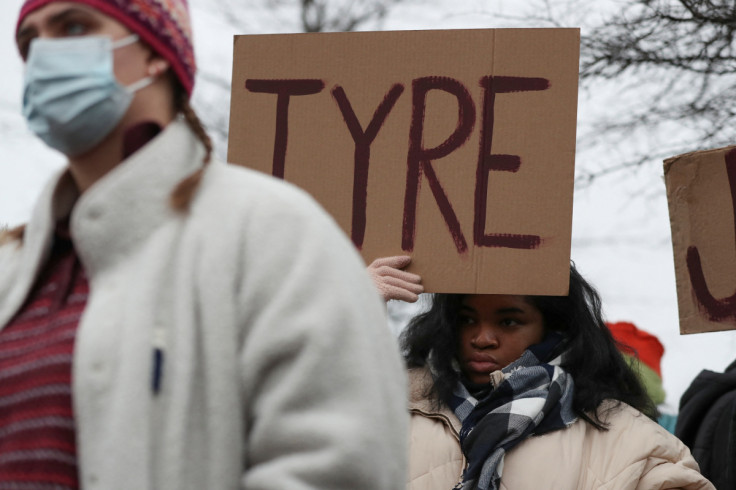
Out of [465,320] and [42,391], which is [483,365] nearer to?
[465,320]

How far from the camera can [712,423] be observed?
388cm

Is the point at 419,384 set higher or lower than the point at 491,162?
lower

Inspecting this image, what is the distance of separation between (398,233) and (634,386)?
0.93 m

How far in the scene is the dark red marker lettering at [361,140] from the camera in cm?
300

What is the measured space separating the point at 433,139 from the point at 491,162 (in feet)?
0.55

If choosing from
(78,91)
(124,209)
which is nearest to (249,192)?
(124,209)

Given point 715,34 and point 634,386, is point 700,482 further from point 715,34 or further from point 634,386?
point 715,34

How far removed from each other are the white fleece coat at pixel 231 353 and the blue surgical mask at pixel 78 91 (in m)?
0.10

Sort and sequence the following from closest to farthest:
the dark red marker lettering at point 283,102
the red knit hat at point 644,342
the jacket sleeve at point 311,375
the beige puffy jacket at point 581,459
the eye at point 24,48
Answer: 1. the jacket sleeve at point 311,375
2. the eye at point 24,48
3. the beige puffy jacket at point 581,459
4. the dark red marker lettering at point 283,102
5. the red knit hat at point 644,342

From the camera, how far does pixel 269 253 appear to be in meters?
1.40

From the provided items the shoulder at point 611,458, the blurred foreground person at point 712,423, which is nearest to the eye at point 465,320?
the shoulder at point 611,458

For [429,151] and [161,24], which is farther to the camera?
[429,151]

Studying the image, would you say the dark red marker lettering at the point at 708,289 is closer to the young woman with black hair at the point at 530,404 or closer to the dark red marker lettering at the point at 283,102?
the young woman with black hair at the point at 530,404

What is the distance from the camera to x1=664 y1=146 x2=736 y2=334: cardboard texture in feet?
10.8
